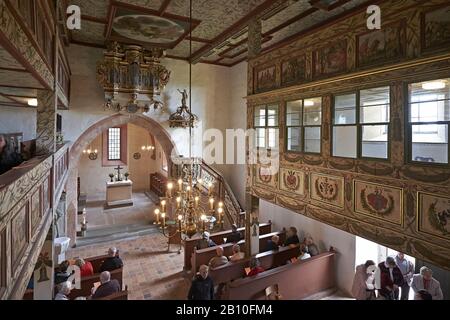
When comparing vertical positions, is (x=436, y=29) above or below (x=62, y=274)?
above

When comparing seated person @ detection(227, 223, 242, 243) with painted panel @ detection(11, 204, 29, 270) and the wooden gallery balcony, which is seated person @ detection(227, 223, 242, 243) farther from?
painted panel @ detection(11, 204, 29, 270)

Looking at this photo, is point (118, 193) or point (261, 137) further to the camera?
point (118, 193)

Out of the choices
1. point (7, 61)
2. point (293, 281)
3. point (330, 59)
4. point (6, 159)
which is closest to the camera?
point (7, 61)

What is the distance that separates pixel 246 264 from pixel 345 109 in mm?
4641

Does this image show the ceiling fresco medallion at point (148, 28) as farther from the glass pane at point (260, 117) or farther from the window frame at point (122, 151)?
the window frame at point (122, 151)

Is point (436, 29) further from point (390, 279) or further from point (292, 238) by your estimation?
point (292, 238)

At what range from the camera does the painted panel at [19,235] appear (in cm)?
295

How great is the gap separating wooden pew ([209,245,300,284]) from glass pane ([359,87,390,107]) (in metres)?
4.73

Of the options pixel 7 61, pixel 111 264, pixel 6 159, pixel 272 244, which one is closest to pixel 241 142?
pixel 272 244

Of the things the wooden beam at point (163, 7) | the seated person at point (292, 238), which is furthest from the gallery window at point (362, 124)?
the wooden beam at point (163, 7)

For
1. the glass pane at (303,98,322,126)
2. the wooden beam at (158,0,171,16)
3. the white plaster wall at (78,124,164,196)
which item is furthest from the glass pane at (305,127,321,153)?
the white plaster wall at (78,124,164,196)

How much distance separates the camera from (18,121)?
8969mm

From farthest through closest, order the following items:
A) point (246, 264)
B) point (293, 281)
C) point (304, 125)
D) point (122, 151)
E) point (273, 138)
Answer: point (122, 151) → point (273, 138) → point (246, 264) → point (293, 281) → point (304, 125)

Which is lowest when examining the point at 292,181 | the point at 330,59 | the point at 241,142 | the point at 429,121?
the point at 292,181
